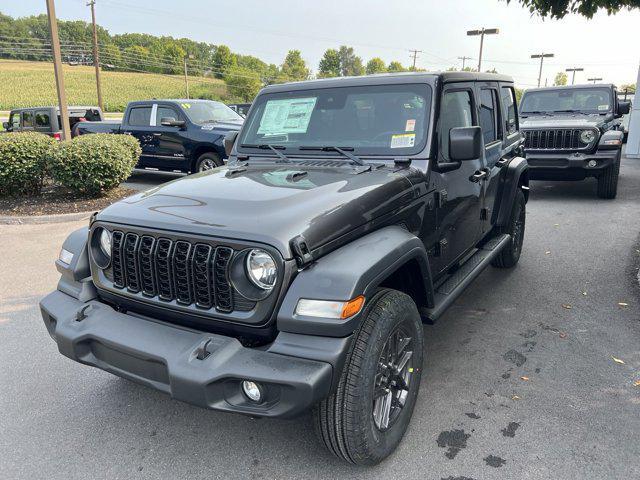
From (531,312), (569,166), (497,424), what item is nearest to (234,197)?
(497,424)

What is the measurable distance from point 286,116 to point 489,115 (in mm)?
1894

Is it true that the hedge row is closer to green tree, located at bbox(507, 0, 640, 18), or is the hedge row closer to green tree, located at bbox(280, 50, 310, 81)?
green tree, located at bbox(507, 0, 640, 18)

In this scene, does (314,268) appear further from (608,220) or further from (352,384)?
(608,220)

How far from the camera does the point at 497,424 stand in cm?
282

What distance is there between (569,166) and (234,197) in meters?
7.71

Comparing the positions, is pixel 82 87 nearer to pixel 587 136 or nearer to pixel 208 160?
pixel 208 160

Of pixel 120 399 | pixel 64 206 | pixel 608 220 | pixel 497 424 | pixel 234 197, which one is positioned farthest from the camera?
pixel 64 206

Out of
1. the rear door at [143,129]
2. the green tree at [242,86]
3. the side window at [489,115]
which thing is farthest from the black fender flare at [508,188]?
the green tree at [242,86]

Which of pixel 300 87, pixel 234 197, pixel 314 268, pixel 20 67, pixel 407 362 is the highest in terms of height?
pixel 20 67

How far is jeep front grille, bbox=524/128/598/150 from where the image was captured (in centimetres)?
864

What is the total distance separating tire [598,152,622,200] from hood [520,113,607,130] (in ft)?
2.50

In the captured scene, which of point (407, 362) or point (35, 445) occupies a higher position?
point (407, 362)

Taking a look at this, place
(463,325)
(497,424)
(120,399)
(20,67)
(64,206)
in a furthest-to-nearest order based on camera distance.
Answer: (20,67) → (64,206) → (463,325) → (120,399) → (497,424)

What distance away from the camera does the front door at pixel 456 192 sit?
3350mm
